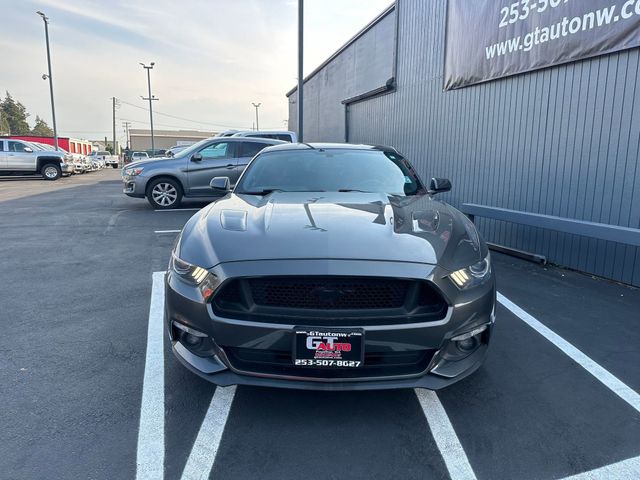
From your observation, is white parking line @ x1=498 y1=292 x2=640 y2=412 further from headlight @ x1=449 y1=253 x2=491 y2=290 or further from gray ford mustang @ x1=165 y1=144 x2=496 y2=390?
headlight @ x1=449 y1=253 x2=491 y2=290

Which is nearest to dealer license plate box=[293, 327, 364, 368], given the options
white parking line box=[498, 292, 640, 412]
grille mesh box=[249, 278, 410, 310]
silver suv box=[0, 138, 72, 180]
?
grille mesh box=[249, 278, 410, 310]

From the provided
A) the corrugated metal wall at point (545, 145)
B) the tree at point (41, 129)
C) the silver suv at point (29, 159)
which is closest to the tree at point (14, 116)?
the tree at point (41, 129)

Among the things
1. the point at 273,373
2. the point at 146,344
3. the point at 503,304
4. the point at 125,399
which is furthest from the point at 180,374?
the point at 503,304

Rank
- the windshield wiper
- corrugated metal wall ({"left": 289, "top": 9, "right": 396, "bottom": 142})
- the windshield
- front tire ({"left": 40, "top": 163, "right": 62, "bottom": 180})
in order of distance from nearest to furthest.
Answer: the windshield wiper → the windshield → corrugated metal wall ({"left": 289, "top": 9, "right": 396, "bottom": 142}) → front tire ({"left": 40, "top": 163, "right": 62, "bottom": 180})

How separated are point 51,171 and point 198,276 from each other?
2330 centimetres

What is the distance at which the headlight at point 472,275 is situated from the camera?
2412 mm

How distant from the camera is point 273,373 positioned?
2.31m

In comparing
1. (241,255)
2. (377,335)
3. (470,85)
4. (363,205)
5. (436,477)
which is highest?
(470,85)

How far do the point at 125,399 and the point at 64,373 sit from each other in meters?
0.61

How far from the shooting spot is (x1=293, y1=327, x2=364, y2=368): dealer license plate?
2.21 meters

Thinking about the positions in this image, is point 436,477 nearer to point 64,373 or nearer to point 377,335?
point 377,335

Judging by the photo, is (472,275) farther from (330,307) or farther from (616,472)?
(616,472)

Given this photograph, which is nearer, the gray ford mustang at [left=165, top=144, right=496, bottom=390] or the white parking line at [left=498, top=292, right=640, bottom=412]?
the gray ford mustang at [left=165, top=144, right=496, bottom=390]

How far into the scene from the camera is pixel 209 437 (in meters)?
2.35
